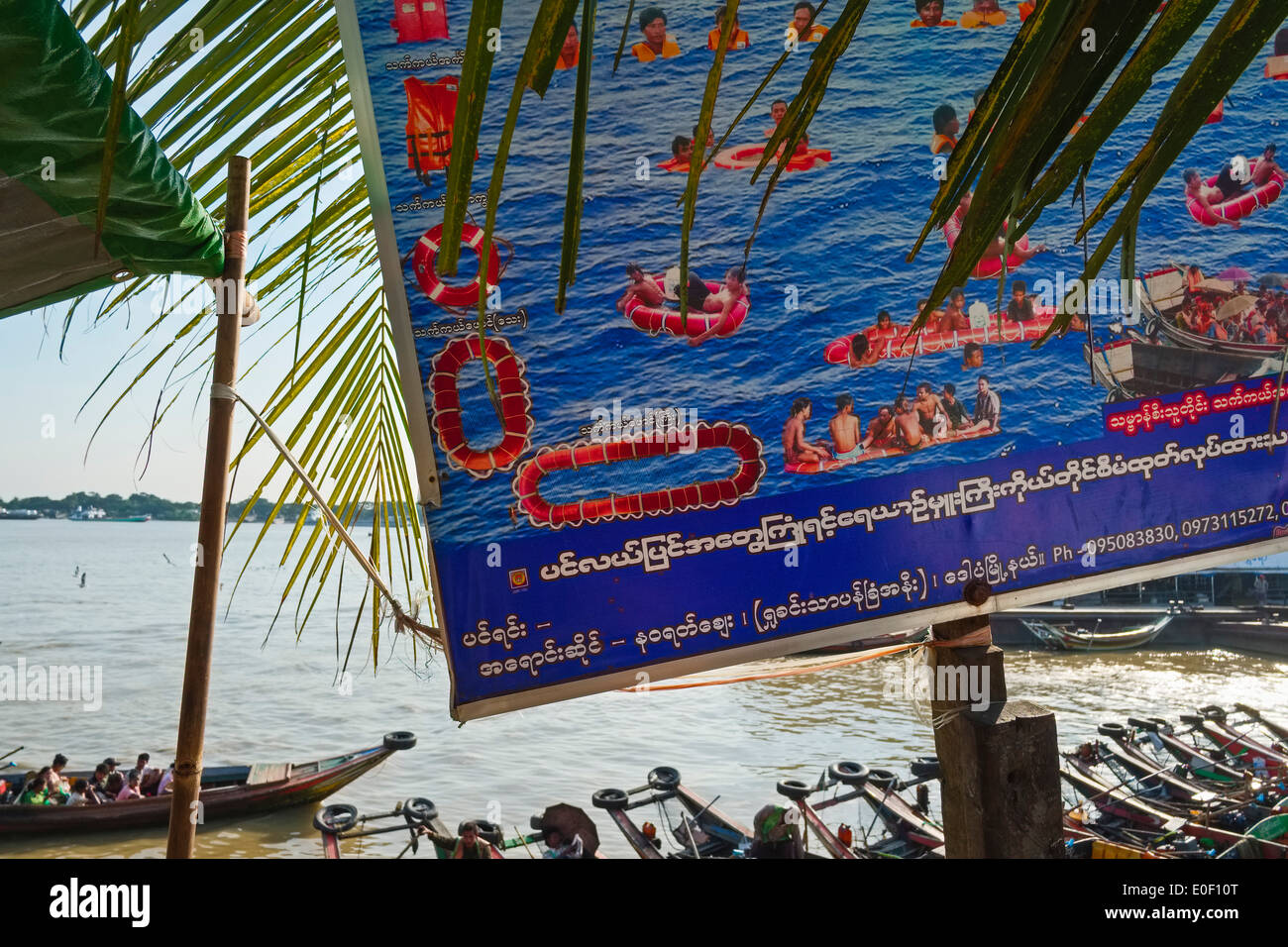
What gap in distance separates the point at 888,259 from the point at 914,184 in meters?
0.20

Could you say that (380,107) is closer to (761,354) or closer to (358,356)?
(358,356)

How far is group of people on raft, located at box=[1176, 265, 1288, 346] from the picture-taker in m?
2.34

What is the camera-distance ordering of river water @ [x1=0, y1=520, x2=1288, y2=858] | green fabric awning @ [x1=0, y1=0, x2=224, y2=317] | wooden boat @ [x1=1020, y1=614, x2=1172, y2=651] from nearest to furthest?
green fabric awning @ [x1=0, y1=0, x2=224, y2=317] → river water @ [x1=0, y1=520, x2=1288, y2=858] → wooden boat @ [x1=1020, y1=614, x2=1172, y2=651]

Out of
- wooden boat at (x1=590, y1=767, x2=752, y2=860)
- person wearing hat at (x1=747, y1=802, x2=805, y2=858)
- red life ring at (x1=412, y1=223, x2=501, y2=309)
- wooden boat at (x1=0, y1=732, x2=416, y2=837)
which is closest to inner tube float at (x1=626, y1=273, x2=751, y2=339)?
red life ring at (x1=412, y1=223, x2=501, y2=309)

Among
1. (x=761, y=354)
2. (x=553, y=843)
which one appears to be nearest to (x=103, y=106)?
(x=761, y=354)

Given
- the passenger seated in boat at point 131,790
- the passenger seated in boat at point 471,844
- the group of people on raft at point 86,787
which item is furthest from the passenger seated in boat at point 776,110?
the passenger seated in boat at point 131,790

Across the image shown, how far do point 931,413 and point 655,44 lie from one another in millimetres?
1088

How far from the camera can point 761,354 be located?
2211mm

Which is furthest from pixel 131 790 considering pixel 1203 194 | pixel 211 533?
pixel 1203 194

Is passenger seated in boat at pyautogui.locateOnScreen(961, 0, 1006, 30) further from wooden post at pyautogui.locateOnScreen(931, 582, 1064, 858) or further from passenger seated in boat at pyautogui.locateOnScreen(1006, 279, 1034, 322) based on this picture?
wooden post at pyautogui.locateOnScreen(931, 582, 1064, 858)

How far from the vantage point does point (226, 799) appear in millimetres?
12844

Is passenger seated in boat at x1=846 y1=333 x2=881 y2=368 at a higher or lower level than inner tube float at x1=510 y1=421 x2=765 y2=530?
higher

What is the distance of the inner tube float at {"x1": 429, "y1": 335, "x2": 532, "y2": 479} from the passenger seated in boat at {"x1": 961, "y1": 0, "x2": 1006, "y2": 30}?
1.37 meters

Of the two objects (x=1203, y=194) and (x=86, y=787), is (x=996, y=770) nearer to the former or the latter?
(x=1203, y=194)
